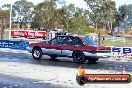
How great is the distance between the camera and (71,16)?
70.3 meters

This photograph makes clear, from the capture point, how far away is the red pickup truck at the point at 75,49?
2014 cm

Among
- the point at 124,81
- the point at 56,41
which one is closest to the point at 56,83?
the point at 124,81

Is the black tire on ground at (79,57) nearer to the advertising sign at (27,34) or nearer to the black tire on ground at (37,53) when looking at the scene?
the black tire on ground at (37,53)

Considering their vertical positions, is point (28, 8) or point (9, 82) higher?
point (28, 8)

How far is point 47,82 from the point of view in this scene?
A: 43.6 ft

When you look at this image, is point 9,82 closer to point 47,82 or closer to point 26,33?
point 47,82

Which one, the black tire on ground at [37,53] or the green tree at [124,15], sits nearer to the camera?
the black tire on ground at [37,53]

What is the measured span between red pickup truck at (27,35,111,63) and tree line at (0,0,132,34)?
101 ft

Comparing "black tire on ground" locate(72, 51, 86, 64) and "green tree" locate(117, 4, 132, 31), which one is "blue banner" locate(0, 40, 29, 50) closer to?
"black tire on ground" locate(72, 51, 86, 64)

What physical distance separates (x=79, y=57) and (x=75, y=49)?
0.51 m

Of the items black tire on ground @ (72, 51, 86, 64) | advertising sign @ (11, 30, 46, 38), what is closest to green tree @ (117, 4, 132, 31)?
advertising sign @ (11, 30, 46, 38)

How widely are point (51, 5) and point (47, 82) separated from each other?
197 feet

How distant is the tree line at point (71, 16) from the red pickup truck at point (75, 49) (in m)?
30.8

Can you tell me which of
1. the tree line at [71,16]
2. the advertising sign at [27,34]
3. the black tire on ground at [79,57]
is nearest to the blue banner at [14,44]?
the advertising sign at [27,34]
